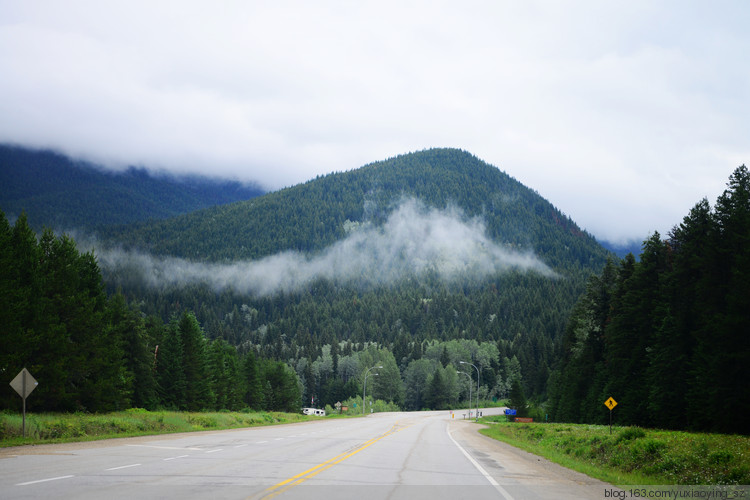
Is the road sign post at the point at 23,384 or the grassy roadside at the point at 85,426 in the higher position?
the road sign post at the point at 23,384

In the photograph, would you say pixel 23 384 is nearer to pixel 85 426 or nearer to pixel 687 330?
pixel 85 426

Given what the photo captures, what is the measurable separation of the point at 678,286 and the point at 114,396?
146 feet

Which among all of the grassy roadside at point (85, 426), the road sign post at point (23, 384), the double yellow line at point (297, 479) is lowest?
the grassy roadside at point (85, 426)

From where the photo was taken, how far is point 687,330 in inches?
1694

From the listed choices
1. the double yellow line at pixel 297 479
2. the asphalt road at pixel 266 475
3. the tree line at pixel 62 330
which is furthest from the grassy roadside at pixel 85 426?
the double yellow line at pixel 297 479

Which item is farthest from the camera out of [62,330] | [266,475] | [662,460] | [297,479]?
[62,330]

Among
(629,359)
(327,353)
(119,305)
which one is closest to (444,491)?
(629,359)

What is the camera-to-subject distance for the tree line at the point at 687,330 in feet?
116

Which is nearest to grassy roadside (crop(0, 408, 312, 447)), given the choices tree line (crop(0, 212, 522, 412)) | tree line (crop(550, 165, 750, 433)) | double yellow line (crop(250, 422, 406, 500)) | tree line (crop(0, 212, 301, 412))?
tree line (crop(0, 212, 301, 412))

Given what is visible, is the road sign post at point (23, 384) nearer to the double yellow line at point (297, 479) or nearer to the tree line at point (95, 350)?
the tree line at point (95, 350)

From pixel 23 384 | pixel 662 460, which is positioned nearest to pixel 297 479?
pixel 662 460

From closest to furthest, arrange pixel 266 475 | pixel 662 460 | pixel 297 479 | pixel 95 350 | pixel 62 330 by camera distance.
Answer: pixel 297 479 < pixel 266 475 < pixel 662 460 < pixel 62 330 < pixel 95 350

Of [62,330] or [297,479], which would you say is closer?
[297,479]

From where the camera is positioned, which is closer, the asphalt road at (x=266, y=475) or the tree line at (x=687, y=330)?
the asphalt road at (x=266, y=475)
